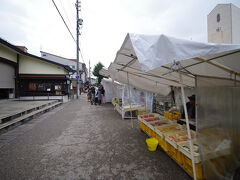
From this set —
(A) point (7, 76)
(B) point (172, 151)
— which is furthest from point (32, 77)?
(B) point (172, 151)

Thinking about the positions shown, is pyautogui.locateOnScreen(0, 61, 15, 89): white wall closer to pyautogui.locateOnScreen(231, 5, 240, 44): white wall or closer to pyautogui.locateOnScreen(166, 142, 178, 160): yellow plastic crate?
pyautogui.locateOnScreen(166, 142, 178, 160): yellow plastic crate

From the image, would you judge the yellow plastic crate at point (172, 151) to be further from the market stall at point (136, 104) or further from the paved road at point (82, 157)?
the market stall at point (136, 104)

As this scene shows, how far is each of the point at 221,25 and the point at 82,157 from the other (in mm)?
12436

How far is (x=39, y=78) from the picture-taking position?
483 inches

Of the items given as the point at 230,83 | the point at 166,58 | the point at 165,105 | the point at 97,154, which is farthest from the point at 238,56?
the point at 165,105

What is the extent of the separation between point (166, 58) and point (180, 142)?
1.58 meters

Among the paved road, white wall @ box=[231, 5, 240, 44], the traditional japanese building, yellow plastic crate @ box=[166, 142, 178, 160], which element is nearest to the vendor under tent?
yellow plastic crate @ box=[166, 142, 178, 160]

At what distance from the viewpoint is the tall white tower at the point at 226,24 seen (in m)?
7.92

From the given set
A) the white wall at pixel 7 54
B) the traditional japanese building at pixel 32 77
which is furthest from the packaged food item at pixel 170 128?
the white wall at pixel 7 54

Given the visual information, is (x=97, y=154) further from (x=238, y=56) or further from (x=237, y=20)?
(x=237, y=20)

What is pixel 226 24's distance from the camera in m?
8.11

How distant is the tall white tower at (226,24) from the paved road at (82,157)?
10161 millimetres

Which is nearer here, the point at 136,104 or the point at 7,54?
the point at 136,104

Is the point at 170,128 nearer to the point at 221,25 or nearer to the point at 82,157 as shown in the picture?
the point at 82,157
